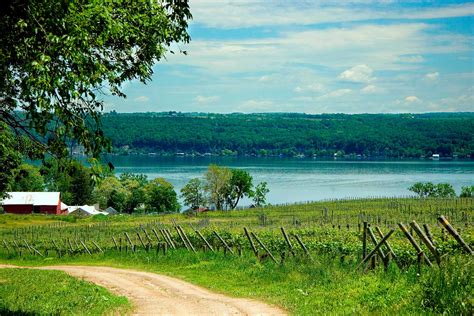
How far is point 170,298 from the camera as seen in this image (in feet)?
61.9

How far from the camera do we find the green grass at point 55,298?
15622mm

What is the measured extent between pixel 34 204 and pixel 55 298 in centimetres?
9449

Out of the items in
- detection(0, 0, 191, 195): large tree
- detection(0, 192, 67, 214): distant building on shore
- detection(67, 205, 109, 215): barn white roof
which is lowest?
detection(67, 205, 109, 215): barn white roof

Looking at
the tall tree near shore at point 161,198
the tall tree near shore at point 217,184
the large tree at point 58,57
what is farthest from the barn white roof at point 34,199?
the large tree at point 58,57

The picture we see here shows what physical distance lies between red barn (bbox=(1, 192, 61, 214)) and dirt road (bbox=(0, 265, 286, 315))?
8423cm

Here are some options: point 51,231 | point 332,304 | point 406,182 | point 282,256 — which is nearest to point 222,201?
point 51,231

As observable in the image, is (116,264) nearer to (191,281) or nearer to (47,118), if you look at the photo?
(191,281)

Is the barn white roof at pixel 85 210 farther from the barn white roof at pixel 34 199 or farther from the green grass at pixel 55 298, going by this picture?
the green grass at pixel 55 298

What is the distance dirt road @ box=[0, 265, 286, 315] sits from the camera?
637 inches

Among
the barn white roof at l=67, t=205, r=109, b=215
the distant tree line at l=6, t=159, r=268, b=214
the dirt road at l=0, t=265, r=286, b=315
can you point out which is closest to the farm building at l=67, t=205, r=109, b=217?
the barn white roof at l=67, t=205, r=109, b=215

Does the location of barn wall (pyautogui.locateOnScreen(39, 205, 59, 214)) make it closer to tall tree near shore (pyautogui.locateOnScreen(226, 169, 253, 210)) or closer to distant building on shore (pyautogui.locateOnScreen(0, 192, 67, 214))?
distant building on shore (pyautogui.locateOnScreen(0, 192, 67, 214))

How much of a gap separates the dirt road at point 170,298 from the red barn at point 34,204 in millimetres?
84228

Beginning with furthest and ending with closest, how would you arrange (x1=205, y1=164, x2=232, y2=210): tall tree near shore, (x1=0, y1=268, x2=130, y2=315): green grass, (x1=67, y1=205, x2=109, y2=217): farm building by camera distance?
(x1=205, y1=164, x2=232, y2=210): tall tree near shore, (x1=67, y1=205, x2=109, y2=217): farm building, (x1=0, y1=268, x2=130, y2=315): green grass

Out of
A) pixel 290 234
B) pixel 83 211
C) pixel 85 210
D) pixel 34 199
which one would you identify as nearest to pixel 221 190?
pixel 85 210
